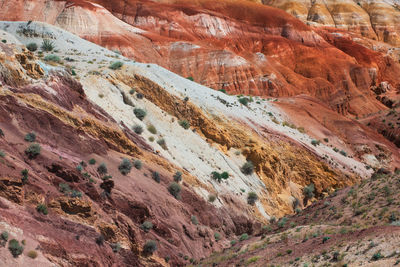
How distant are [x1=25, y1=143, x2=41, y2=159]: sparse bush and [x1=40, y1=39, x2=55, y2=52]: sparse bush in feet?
62.5

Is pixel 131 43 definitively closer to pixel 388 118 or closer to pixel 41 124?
pixel 388 118

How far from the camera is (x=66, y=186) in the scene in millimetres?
17578

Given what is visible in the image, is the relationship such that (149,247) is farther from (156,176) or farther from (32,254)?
(32,254)

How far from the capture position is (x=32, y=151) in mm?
17828

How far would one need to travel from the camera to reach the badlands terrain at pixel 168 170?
52.2 ft

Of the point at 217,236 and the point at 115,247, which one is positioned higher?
the point at 115,247

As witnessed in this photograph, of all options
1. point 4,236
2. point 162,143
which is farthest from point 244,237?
point 4,236

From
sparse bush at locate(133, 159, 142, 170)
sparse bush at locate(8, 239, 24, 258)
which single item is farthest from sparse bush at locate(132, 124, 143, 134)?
sparse bush at locate(8, 239, 24, 258)

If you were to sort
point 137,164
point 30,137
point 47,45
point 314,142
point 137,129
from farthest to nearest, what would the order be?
point 314,142
point 47,45
point 137,129
point 137,164
point 30,137

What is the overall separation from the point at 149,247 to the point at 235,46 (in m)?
67.8

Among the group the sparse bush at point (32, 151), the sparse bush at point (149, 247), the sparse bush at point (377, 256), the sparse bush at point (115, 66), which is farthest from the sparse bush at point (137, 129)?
the sparse bush at point (377, 256)

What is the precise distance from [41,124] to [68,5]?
51652 mm

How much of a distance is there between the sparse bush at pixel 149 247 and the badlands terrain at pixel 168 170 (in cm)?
19

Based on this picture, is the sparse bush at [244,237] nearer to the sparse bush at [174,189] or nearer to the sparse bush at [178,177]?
the sparse bush at [174,189]
